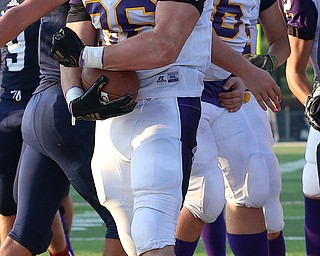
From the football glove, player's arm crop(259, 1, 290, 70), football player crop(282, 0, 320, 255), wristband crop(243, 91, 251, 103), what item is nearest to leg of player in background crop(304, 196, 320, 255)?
football player crop(282, 0, 320, 255)

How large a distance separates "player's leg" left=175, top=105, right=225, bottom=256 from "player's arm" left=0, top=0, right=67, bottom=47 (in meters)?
1.01

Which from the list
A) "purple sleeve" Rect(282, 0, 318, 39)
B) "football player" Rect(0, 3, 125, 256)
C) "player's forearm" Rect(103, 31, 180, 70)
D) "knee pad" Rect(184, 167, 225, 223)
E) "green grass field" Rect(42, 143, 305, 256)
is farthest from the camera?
"green grass field" Rect(42, 143, 305, 256)

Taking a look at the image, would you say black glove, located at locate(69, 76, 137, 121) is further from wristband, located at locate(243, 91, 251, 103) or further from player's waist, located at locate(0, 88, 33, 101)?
player's waist, located at locate(0, 88, 33, 101)

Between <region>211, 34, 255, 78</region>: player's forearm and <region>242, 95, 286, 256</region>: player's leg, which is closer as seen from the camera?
<region>211, 34, 255, 78</region>: player's forearm

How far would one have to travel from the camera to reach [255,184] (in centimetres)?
452

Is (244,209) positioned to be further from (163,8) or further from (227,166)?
(163,8)

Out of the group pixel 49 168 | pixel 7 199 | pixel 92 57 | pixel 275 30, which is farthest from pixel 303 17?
pixel 7 199

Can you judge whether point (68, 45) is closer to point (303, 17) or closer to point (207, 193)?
point (207, 193)

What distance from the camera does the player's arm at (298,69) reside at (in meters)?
4.82

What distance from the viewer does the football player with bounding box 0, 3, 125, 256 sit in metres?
4.05

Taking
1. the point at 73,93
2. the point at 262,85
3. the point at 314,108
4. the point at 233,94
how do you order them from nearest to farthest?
the point at 73,93 < the point at 262,85 < the point at 314,108 < the point at 233,94

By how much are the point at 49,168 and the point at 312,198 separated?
1482 millimetres

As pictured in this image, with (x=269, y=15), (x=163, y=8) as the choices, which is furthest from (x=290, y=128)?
(x=163, y=8)

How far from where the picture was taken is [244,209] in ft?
15.1
